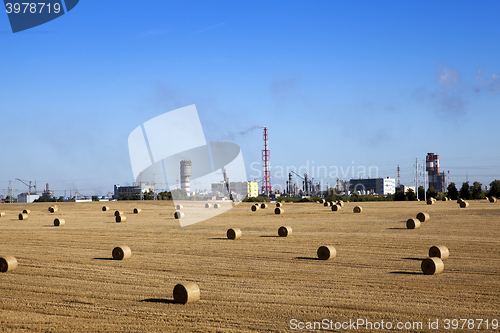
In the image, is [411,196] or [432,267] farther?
[411,196]

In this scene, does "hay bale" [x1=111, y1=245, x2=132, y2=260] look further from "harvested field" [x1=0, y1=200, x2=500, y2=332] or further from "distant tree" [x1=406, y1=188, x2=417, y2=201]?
"distant tree" [x1=406, y1=188, x2=417, y2=201]

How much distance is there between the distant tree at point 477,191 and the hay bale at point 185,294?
88.3m

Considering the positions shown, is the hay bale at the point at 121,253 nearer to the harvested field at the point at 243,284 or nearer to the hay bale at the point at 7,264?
the harvested field at the point at 243,284

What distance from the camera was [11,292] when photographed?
11.6 metres

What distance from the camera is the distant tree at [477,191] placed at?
3465 inches

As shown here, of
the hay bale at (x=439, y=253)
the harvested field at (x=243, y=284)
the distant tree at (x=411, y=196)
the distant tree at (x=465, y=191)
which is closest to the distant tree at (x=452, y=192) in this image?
the distant tree at (x=465, y=191)

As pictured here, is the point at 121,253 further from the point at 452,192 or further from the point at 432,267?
the point at 452,192

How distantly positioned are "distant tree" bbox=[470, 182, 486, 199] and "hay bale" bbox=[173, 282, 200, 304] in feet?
290

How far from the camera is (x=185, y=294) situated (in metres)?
10.1

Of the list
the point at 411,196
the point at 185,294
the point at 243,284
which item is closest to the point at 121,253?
the point at 243,284

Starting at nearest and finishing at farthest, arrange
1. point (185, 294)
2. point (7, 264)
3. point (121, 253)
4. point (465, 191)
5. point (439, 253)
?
point (185, 294)
point (7, 264)
point (439, 253)
point (121, 253)
point (465, 191)

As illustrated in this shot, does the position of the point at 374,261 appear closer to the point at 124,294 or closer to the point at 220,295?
the point at 220,295

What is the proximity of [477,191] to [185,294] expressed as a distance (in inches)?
3584

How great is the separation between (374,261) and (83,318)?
960 centimetres
